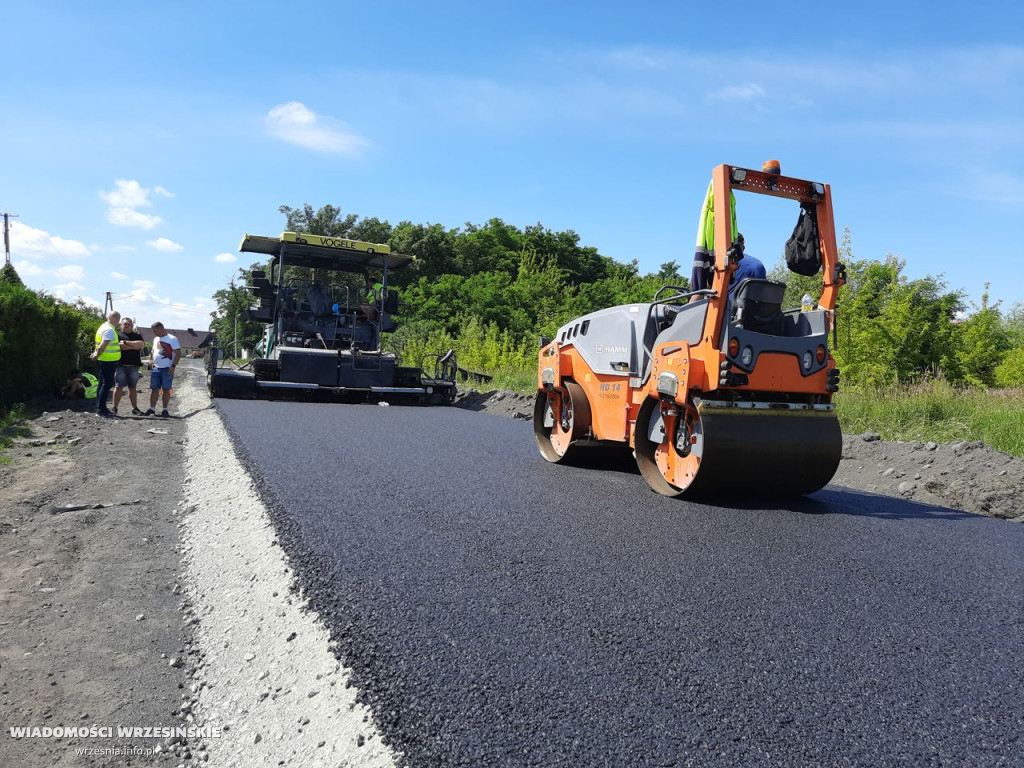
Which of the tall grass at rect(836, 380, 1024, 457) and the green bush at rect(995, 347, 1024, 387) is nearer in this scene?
the tall grass at rect(836, 380, 1024, 457)

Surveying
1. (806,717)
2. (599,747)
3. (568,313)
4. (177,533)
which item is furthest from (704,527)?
(568,313)

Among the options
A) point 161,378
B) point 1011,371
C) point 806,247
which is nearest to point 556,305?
point 1011,371

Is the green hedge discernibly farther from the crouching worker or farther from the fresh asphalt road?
the fresh asphalt road

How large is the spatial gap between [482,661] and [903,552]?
253cm

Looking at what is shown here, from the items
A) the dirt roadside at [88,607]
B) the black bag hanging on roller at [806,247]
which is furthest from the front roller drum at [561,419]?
the dirt roadside at [88,607]

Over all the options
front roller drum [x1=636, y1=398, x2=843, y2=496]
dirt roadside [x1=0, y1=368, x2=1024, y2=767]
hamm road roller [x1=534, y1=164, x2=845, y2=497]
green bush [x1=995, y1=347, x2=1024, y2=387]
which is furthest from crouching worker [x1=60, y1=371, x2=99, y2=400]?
green bush [x1=995, y1=347, x2=1024, y2=387]

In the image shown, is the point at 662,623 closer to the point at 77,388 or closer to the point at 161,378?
the point at 161,378

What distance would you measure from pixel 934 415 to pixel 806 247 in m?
4.41

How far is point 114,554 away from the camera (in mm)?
4246

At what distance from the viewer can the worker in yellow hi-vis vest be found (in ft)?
33.4

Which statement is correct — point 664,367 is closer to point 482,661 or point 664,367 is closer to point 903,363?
point 482,661

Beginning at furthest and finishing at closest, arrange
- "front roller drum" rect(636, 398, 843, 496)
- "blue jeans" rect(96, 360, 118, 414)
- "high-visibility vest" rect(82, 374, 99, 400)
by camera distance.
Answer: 1. "high-visibility vest" rect(82, 374, 99, 400)
2. "blue jeans" rect(96, 360, 118, 414)
3. "front roller drum" rect(636, 398, 843, 496)

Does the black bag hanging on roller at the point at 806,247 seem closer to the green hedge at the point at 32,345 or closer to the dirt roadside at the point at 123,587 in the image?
the dirt roadside at the point at 123,587

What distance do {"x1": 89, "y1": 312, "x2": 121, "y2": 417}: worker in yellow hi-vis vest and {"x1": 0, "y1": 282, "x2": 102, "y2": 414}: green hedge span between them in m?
1.07
